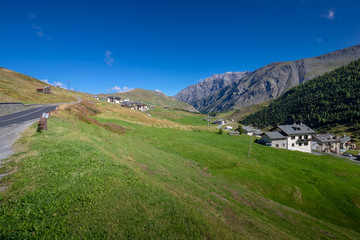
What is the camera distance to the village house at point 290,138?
81.2 meters

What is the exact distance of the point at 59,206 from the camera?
834 centimetres

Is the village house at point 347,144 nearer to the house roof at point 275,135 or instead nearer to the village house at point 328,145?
the village house at point 328,145

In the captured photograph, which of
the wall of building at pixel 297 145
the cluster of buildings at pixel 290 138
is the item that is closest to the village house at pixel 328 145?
the cluster of buildings at pixel 290 138

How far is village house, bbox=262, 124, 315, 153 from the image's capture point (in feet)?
266

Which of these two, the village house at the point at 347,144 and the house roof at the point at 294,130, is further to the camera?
the village house at the point at 347,144

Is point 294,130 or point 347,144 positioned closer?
point 294,130

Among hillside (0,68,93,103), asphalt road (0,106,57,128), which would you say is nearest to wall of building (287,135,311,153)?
asphalt road (0,106,57,128)

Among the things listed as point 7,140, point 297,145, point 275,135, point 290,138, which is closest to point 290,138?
point 290,138

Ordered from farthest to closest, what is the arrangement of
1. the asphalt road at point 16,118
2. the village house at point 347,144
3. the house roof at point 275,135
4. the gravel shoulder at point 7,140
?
1. the village house at point 347,144
2. the house roof at point 275,135
3. the asphalt road at point 16,118
4. the gravel shoulder at point 7,140

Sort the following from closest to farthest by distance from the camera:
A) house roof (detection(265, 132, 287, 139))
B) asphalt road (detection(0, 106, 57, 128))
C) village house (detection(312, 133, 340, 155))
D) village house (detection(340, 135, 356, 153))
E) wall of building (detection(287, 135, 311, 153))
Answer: asphalt road (detection(0, 106, 57, 128)), house roof (detection(265, 132, 287, 139)), wall of building (detection(287, 135, 311, 153)), village house (detection(312, 133, 340, 155)), village house (detection(340, 135, 356, 153))

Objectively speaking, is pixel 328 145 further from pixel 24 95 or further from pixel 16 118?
pixel 24 95

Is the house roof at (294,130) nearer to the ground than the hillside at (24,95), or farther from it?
nearer to the ground

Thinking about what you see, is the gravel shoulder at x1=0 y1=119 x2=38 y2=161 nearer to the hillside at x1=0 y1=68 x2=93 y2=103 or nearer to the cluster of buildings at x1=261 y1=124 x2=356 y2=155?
the hillside at x1=0 y1=68 x2=93 y2=103

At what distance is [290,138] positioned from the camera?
3248 inches
